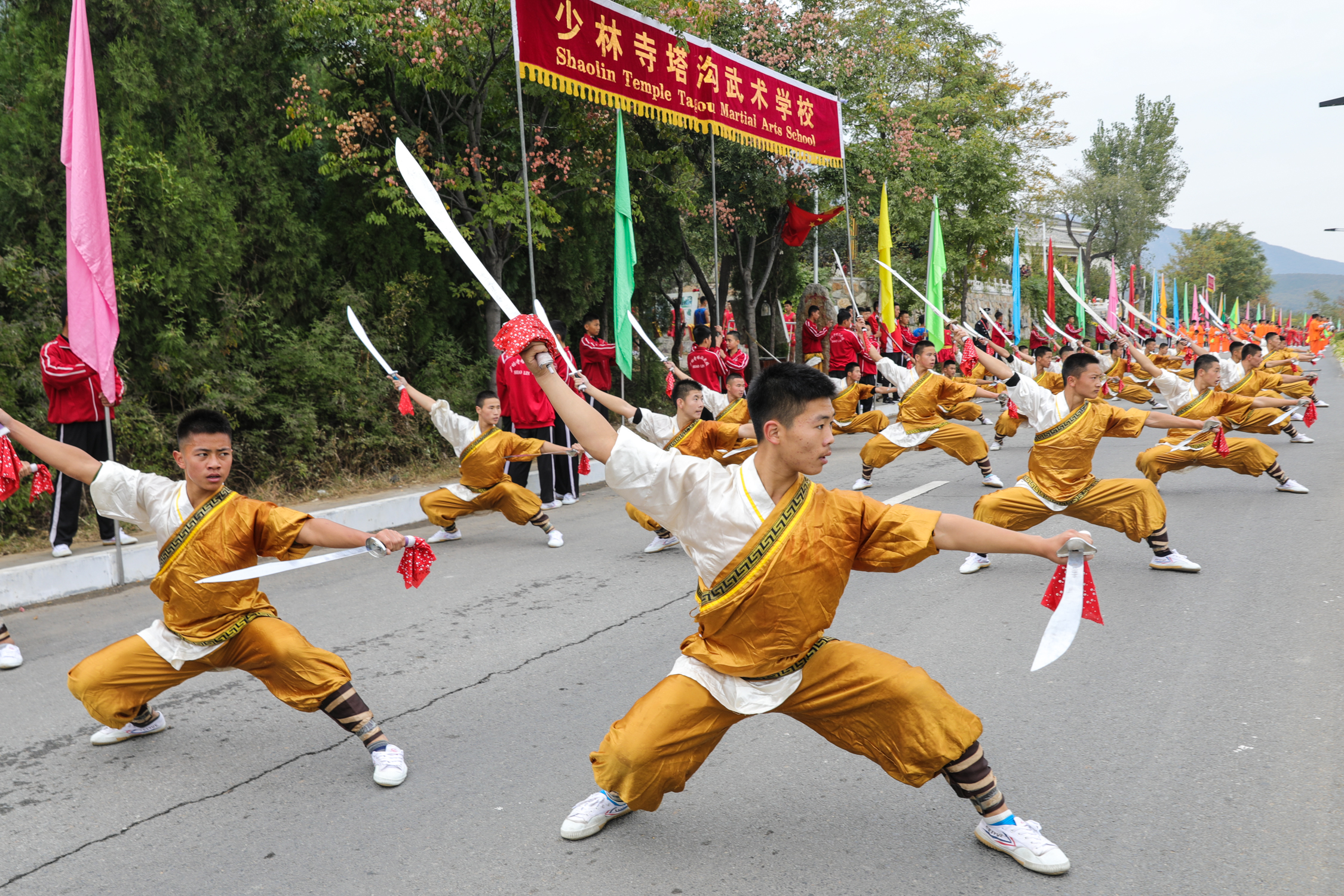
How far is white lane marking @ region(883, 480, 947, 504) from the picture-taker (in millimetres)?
8953

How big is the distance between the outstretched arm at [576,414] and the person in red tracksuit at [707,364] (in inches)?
384

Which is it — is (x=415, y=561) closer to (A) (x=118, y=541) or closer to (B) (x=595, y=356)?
(A) (x=118, y=541)

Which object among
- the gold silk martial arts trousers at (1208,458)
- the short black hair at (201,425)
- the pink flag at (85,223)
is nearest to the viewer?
the short black hair at (201,425)

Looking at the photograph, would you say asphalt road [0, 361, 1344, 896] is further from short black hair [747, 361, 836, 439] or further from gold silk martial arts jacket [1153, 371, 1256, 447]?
gold silk martial arts jacket [1153, 371, 1256, 447]

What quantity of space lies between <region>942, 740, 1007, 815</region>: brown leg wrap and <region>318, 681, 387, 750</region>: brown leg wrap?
1.98 m

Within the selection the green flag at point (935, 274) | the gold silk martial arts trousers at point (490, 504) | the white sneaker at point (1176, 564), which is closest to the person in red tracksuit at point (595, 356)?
the gold silk martial arts trousers at point (490, 504)

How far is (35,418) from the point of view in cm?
809

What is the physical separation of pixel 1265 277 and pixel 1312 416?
84.5 meters

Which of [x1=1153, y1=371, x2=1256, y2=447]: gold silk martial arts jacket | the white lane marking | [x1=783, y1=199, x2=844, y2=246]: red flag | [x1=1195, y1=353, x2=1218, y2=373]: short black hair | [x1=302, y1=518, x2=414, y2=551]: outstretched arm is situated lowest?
the white lane marking

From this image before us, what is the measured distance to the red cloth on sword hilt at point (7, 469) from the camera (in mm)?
4762

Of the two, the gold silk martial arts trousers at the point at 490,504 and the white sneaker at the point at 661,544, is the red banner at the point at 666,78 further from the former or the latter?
the white sneaker at the point at 661,544

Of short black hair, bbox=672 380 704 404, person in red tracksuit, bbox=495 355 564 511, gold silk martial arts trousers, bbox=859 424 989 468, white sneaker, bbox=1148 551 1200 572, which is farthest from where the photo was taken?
gold silk martial arts trousers, bbox=859 424 989 468

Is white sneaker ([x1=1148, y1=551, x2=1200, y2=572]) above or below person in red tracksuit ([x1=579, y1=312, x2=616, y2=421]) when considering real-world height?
below

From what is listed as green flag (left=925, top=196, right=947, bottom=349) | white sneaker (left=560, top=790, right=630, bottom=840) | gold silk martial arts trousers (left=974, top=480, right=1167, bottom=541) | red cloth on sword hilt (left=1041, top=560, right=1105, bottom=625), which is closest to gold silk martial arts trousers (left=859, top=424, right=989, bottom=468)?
gold silk martial arts trousers (left=974, top=480, right=1167, bottom=541)
